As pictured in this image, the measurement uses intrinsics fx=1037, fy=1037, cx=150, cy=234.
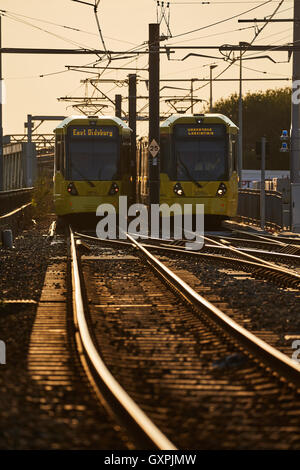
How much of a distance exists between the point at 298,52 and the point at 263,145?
2.78 m

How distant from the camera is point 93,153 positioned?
30.2 m

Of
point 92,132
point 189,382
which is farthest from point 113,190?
point 189,382

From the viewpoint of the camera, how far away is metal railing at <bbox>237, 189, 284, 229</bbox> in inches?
1237

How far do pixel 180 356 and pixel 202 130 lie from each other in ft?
66.9

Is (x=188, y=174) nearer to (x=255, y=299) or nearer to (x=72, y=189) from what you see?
(x=72, y=189)

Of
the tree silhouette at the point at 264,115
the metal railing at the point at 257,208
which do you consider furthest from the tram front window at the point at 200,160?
the tree silhouette at the point at 264,115

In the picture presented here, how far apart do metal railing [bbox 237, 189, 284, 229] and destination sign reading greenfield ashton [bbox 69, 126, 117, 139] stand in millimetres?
5356

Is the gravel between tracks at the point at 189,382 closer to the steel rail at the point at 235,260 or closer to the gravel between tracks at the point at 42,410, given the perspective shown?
the gravel between tracks at the point at 42,410

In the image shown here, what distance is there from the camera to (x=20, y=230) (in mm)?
30953

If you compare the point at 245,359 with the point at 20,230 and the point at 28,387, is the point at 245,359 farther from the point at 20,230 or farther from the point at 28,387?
the point at 20,230

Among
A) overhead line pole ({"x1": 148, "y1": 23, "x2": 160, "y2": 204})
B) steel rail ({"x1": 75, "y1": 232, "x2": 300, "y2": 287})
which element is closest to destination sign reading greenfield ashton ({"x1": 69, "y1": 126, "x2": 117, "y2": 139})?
overhead line pole ({"x1": 148, "y1": 23, "x2": 160, "y2": 204})

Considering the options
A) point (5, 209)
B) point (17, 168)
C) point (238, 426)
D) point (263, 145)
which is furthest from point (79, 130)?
point (17, 168)

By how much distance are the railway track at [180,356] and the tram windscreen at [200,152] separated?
585 inches

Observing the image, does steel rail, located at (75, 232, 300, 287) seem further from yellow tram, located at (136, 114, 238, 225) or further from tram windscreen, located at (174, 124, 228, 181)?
tram windscreen, located at (174, 124, 228, 181)
